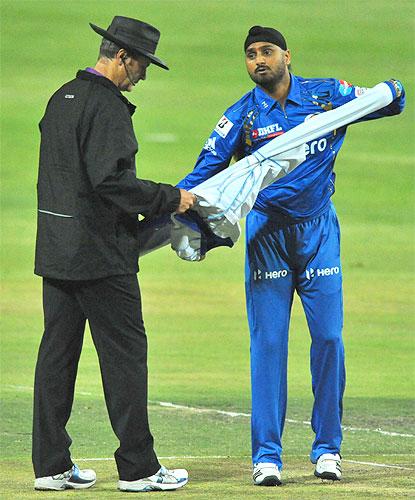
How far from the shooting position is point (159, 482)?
5.88 metres

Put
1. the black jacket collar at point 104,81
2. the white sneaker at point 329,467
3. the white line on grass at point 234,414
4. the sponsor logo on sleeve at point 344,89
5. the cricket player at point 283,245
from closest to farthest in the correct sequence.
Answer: the black jacket collar at point 104,81, the white sneaker at point 329,467, the cricket player at point 283,245, the sponsor logo on sleeve at point 344,89, the white line on grass at point 234,414

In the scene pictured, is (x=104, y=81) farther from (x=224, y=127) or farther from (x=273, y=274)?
(x=273, y=274)

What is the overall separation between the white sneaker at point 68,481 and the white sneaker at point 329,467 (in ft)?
3.06

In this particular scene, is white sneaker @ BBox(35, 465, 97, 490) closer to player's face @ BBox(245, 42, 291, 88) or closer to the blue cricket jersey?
the blue cricket jersey

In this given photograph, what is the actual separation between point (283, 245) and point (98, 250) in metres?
0.90

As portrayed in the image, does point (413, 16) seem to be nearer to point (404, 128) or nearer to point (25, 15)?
point (404, 128)

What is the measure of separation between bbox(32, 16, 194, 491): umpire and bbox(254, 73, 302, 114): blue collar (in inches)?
22.3

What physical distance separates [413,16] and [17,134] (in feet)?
24.0

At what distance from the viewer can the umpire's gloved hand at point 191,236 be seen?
242 inches

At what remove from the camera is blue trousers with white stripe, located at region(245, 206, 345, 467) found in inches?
246

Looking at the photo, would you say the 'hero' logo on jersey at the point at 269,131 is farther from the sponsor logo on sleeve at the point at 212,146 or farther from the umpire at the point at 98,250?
the umpire at the point at 98,250

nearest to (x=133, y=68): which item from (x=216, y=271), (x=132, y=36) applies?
(x=132, y=36)

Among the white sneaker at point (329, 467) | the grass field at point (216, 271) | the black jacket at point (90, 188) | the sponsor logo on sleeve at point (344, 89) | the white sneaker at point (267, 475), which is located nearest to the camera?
the black jacket at point (90, 188)


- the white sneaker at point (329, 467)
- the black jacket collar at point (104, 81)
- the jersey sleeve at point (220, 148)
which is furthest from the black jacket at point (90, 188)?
the white sneaker at point (329, 467)
